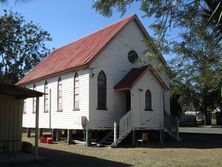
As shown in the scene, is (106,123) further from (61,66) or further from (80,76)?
(61,66)

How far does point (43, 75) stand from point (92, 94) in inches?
305

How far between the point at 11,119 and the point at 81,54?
10.4 metres

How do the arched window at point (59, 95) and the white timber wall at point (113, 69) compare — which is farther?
the arched window at point (59, 95)

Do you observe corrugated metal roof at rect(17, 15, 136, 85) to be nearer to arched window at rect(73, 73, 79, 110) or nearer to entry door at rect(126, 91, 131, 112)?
arched window at rect(73, 73, 79, 110)

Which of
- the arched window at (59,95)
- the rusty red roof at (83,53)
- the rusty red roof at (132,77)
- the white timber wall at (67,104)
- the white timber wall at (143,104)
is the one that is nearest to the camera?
the rusty red roof at (132,77)

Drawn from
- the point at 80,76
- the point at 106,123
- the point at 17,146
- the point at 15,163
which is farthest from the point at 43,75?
the point at 15,163

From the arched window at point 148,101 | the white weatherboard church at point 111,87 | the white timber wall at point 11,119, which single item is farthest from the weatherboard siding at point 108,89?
the white timber wall at point 11,119

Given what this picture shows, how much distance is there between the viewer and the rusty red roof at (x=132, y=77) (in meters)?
26.0

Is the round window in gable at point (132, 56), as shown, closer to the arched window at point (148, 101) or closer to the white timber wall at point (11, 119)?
the arched window at point (148, 101)

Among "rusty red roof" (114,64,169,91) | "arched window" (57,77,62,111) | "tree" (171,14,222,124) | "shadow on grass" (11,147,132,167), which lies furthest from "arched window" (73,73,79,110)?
"tree" (171,14,222,124)

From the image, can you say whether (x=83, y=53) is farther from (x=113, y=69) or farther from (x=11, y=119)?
(x=11, y=119)

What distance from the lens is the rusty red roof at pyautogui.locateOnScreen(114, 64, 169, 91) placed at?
26.0 metres

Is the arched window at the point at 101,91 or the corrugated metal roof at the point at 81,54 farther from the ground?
the corrugated metal roof at the point at 81,54

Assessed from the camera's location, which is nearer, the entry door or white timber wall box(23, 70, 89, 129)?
white timber wall box(23, 70, 89, 129)
